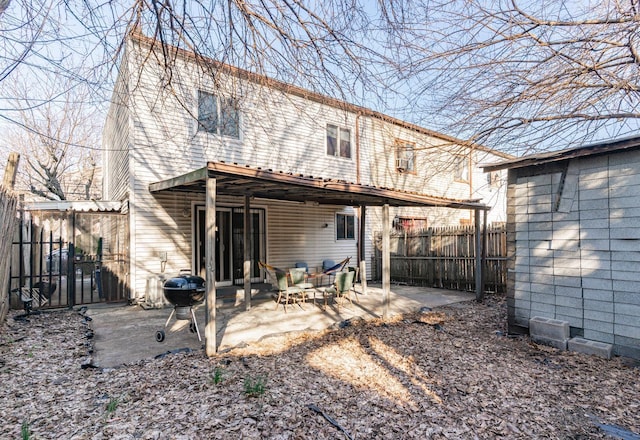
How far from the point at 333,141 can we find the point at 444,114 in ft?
18.3

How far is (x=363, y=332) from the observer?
536cm

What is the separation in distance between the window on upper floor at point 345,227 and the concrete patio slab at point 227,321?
107 inches

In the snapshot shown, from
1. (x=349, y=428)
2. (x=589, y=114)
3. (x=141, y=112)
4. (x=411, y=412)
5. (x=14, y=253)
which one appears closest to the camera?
(x=349, y=428)

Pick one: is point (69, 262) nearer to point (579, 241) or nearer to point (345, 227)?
point (345, 227)

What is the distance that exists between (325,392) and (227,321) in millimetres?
3080

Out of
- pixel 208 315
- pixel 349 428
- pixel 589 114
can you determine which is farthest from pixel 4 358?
pixel 589 114

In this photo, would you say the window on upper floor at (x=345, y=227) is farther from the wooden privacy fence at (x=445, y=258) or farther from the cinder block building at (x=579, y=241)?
the cinder block building at (x=579, y=241)

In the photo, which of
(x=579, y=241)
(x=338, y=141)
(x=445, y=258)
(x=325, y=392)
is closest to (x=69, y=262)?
(x=325, y=392)

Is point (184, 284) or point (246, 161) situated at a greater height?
point (246, 161)

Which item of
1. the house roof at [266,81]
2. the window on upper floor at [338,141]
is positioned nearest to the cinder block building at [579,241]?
the house roof at [266,81]

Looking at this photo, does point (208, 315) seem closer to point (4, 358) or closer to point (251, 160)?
point (4, 358)

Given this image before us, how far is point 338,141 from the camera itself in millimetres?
10539

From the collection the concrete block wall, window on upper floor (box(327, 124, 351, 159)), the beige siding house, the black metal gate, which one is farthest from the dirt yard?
window on upper floor (box(327, 124, 351, 159))

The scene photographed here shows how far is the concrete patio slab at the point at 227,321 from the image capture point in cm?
454
